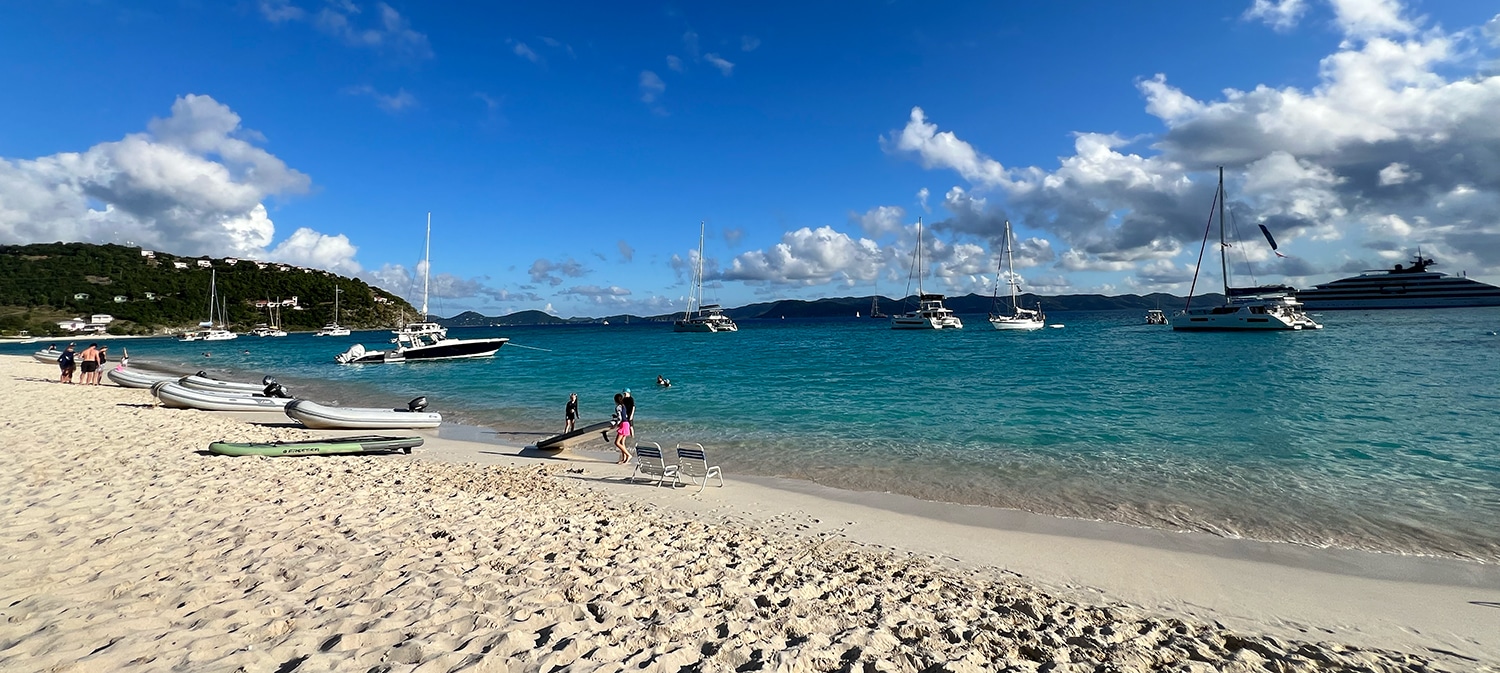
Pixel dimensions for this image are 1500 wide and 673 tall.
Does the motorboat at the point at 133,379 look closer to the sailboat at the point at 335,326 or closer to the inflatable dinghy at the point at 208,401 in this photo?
the inflatable dinghy at the point at 208,401

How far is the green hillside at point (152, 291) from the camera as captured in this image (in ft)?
338

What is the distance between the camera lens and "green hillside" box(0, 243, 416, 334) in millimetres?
103062

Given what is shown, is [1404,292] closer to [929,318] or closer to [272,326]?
[929,318]

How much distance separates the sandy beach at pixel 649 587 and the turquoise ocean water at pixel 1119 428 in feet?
5.38

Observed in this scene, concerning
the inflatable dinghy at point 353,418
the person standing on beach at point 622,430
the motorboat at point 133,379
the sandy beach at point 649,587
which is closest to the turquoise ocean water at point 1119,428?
the sandy beach at point 649,587

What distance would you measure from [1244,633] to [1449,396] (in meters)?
24.3

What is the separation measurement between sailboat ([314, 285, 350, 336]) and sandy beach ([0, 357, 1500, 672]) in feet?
410

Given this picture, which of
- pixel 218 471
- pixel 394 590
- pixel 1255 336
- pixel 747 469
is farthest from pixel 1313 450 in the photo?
pixel 1255 336

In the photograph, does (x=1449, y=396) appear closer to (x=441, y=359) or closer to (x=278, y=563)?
(x=278, y=563)

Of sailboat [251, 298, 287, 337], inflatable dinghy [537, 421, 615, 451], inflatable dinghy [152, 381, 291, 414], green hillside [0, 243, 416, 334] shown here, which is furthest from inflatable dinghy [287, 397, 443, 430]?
sailboat [251, 298, 287, 337]

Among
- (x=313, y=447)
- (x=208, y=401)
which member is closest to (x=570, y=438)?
(x=313, y=447)

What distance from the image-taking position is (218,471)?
33.7 ft

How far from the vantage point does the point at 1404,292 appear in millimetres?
111438

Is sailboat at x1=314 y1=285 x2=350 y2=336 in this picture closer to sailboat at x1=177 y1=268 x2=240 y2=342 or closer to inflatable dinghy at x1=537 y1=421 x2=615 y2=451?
sailboat at x1=177 y1=268 x2=240 y2=342
